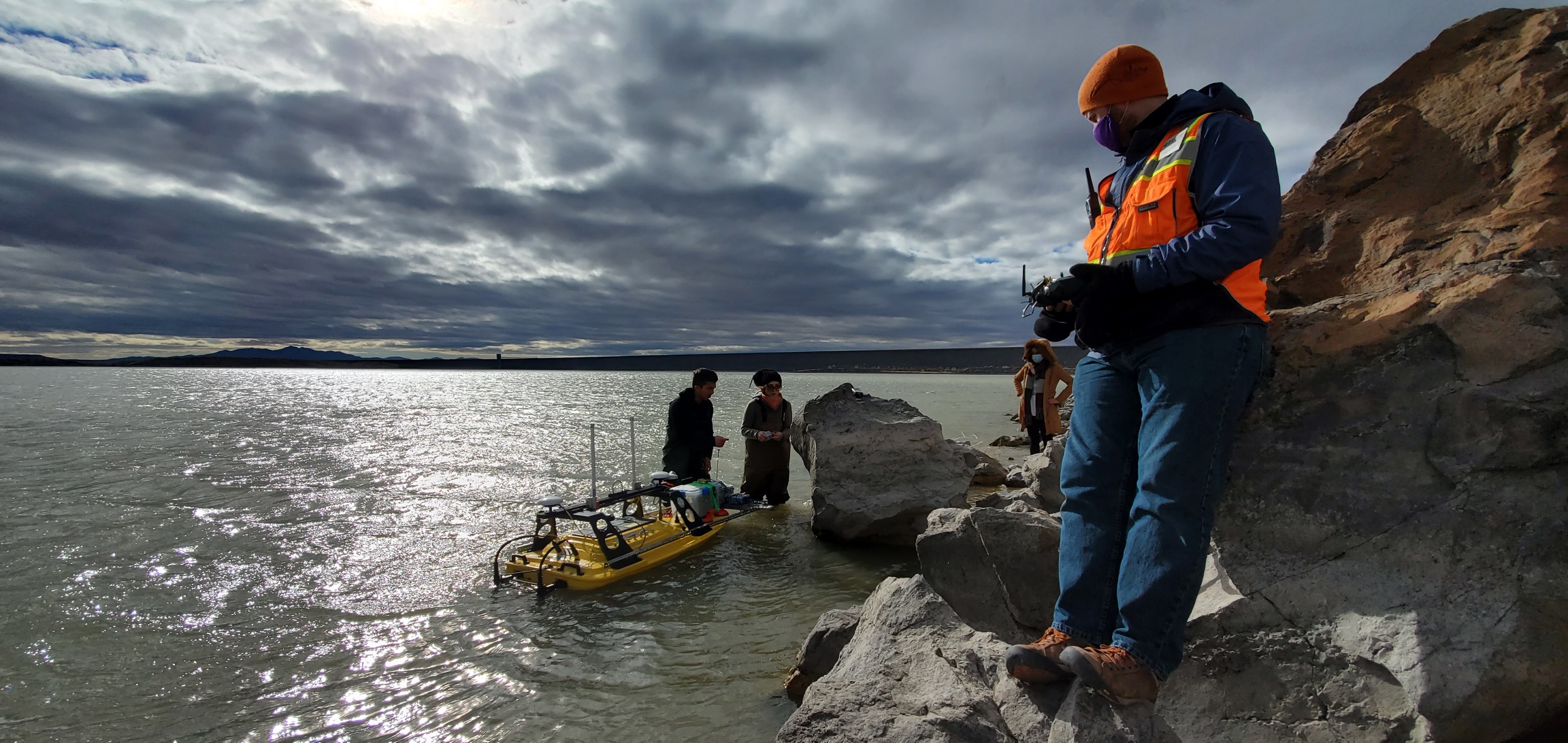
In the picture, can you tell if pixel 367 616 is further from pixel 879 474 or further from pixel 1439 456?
pixel 1439 456

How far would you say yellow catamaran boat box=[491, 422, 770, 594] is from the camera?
22.3ft

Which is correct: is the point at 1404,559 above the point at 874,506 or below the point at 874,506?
above

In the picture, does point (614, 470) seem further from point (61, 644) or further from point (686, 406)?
point (61, 644)

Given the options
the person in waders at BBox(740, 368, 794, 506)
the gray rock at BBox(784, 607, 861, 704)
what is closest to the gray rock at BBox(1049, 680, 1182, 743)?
the gray rock at BBox(784, 607, 861, 704)

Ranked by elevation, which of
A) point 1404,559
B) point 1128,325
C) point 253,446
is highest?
point 1128,325

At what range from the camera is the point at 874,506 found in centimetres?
818

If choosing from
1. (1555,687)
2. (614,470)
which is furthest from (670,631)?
(614,470)

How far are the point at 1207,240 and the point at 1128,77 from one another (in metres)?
0.83

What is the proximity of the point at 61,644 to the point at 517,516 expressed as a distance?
16.5 ft

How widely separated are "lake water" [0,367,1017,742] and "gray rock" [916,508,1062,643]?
4.65 ft

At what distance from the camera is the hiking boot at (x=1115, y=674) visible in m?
2.01

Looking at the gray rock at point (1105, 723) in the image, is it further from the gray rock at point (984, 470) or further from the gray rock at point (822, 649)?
the gray rock at point (984, 470)

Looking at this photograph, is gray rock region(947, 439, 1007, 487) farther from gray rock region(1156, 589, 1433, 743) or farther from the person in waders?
gray rock region(1156, 589, 1433, 743)

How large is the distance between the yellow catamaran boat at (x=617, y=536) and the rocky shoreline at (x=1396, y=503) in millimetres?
4297
